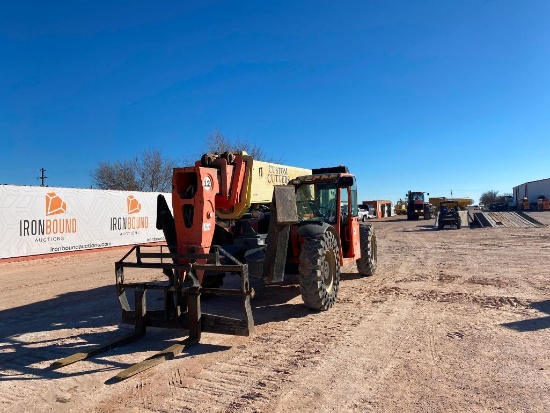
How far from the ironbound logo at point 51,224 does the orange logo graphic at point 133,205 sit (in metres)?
3.40

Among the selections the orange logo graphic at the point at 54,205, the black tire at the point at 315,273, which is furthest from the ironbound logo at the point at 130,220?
the black tire at the point at 315,273

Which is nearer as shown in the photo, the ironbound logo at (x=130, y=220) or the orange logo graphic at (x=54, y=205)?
the orange logo graphic at (x=54, y=205)

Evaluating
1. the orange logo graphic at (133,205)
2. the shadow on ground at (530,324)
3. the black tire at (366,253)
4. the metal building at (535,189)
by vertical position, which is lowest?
the shadow on ground at (530,324)

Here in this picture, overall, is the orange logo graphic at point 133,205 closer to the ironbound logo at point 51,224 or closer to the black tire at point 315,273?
the ironbound logo at point 51,224

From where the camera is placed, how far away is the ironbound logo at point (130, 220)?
66.8 ft

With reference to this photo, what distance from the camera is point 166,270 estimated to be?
5.89 meters

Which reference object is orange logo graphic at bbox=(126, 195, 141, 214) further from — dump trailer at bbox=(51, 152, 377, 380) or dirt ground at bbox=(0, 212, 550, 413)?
dump trailer at bbox=(51, 152, 377, 380)

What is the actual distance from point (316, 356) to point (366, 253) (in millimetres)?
5781

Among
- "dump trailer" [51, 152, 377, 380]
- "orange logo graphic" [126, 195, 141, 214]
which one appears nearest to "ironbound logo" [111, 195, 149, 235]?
"orange logo graphic" [126, 195, 141, 214]

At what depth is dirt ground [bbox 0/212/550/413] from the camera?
3.94m

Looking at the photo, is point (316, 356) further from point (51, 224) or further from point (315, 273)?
point (51, 224)

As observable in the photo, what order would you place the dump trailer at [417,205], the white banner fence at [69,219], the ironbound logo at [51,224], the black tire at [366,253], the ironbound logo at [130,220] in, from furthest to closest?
1. the dump trailer at [417,205]
2. the ironbound logo at [130,220]
3. the ironbound logo at [51,224]
4. the white banner fence at [69,219]
5. the black tire at [366,253]

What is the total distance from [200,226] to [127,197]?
53.4 feet

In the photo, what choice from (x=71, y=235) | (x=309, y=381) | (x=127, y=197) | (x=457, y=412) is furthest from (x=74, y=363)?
(x=127, y=197)
